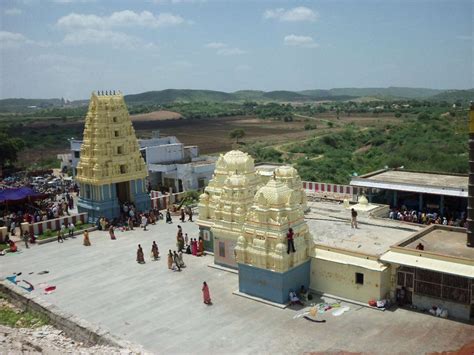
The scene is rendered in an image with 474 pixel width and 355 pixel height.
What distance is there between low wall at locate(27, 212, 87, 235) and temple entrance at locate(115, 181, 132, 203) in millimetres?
2510

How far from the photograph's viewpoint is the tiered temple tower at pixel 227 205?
20.0 meters

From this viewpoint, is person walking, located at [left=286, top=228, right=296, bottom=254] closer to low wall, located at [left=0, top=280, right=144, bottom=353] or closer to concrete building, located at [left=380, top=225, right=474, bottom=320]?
concrete building, located at [left=380, top=225, right=474, bottom=320]

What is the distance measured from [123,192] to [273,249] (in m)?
15.4

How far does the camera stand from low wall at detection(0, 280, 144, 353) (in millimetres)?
14133

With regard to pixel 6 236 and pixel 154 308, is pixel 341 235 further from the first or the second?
pixel 6 236

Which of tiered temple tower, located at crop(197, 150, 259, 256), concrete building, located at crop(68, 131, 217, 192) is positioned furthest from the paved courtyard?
concrete building, located at crop(68, 131, 217, 192)

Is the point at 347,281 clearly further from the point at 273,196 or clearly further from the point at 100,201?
the point at 100,201

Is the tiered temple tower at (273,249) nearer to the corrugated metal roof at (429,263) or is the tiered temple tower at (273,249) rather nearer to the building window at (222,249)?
the building window at (222,249)

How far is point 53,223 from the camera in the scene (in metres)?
26.9

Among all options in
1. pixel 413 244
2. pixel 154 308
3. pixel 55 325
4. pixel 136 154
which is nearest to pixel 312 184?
pixel 136 154

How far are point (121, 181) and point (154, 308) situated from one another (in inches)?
500

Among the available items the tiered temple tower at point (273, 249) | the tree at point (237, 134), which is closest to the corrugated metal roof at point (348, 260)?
the tiered temple tower at point (273, 249)

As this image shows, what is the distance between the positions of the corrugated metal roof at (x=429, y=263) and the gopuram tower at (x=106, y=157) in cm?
1673

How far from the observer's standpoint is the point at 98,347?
14062 millimetres
